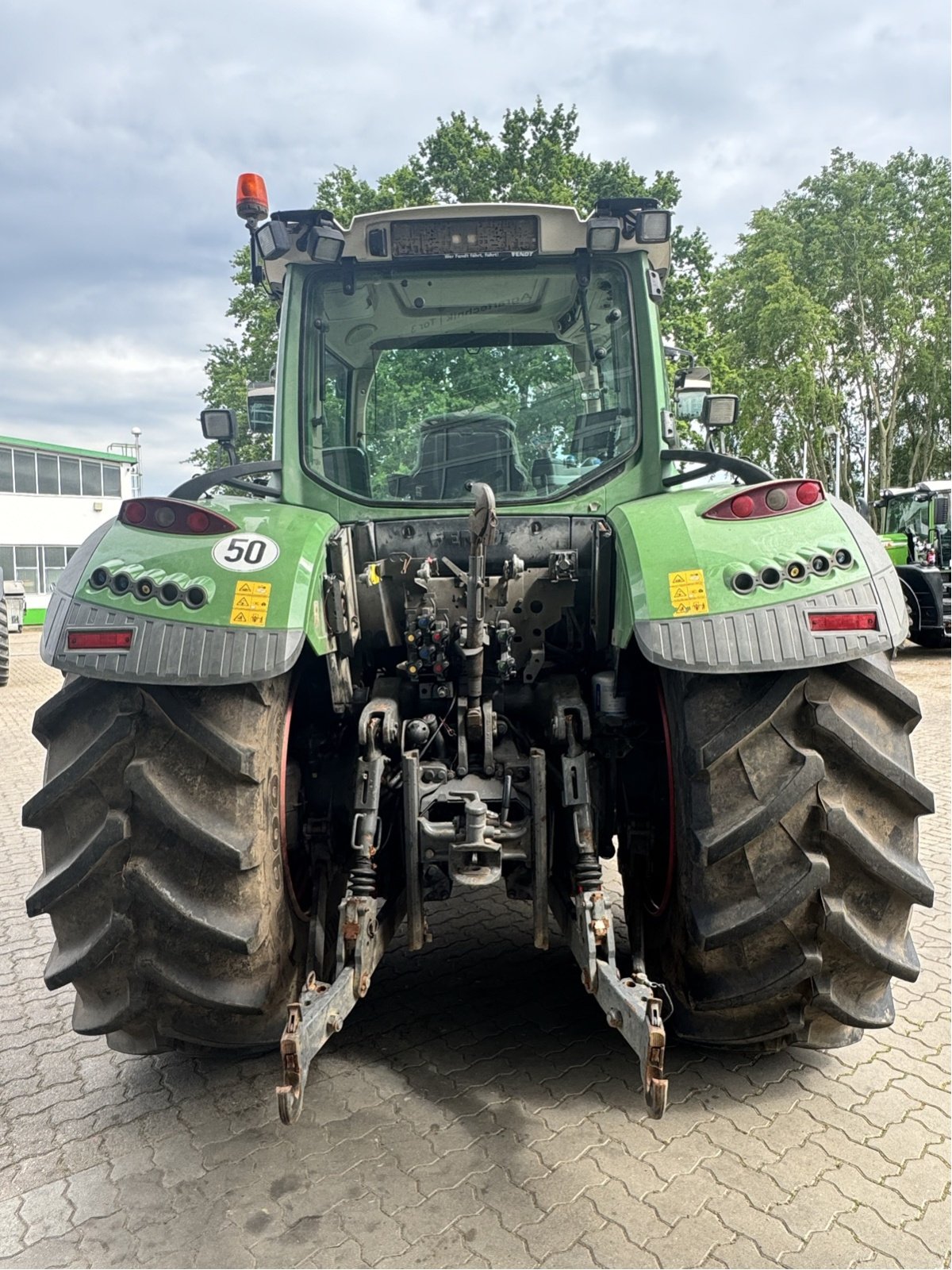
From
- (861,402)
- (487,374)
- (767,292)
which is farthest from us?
(861,402)

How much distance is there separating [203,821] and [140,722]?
31cm

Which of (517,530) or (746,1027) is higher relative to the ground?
(517,530)

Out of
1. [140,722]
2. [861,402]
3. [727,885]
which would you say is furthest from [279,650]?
[861,402]

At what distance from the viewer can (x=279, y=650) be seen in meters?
2.29

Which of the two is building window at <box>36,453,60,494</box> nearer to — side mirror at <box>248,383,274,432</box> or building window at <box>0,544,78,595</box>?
building window at <box>0,544,78,595</box>

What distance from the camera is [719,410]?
11.5 feet

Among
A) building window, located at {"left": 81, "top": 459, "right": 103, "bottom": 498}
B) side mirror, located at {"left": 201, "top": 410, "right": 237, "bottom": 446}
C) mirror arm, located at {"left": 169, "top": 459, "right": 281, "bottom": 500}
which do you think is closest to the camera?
mirror arm, located at {"left": 169, "top": 459, "right": 281, "bottom": 500}

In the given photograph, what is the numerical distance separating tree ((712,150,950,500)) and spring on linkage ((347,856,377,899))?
27.1m

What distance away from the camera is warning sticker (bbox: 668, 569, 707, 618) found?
232cm

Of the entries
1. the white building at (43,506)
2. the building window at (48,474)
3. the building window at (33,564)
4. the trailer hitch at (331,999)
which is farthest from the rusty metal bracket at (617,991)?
the building window at (48,474)

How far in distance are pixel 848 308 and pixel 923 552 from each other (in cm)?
1720

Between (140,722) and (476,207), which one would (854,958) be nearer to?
(140,722)

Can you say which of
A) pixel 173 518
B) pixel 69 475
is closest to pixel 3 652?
pixel 173 518

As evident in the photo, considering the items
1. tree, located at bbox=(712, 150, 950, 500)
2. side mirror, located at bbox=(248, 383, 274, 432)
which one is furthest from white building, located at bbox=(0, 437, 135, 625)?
side mirror, located at bbox=(248, 383, 274, 432)
